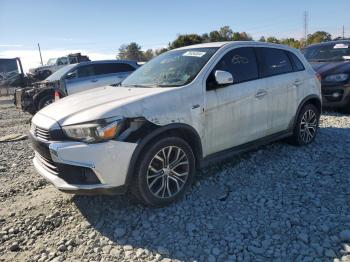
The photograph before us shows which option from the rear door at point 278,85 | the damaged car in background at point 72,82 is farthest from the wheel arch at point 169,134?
the damaged car in background at point 72,82

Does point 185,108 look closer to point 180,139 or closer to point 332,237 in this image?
point 180,139

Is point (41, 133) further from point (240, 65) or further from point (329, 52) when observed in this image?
point (329, 52)

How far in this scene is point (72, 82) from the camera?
1062 centimetres

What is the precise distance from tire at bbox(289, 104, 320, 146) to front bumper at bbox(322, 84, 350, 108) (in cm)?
246

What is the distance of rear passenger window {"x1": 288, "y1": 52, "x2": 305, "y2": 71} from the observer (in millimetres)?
5441

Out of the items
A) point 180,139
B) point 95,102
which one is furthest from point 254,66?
point 95,102

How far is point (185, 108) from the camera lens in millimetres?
3836

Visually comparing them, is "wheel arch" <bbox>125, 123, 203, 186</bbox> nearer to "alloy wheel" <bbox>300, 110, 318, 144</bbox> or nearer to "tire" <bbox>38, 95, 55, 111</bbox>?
"alloy wheel" <bbox>300, 110, 318, 144</bbox>

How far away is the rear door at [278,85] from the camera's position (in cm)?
488

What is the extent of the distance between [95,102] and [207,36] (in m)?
56.2

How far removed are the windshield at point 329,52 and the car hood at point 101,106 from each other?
6.66 metres

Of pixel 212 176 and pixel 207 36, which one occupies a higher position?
pixel 207 36

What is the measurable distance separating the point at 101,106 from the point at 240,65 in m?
2.02

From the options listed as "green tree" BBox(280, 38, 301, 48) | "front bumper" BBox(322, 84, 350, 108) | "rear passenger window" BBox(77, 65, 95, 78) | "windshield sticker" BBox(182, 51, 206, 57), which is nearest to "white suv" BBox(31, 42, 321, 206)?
"windshield sticker" BBox(182, 51, 206, 57)
